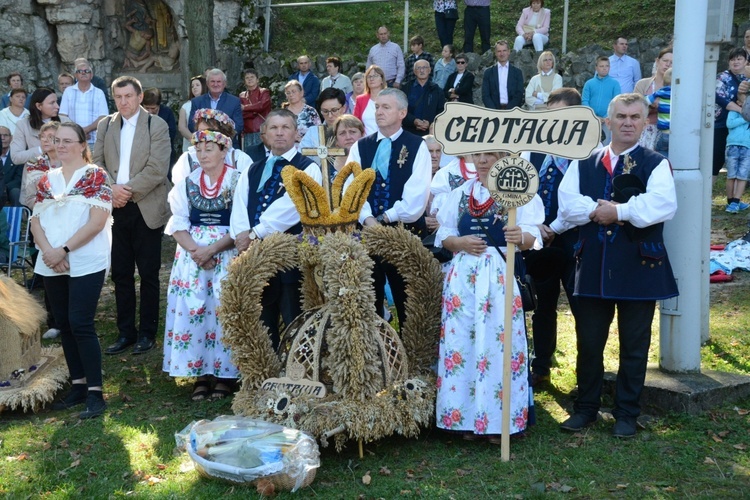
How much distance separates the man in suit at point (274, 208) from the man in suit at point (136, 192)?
5.12 feet

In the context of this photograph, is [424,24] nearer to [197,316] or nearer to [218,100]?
[218,100]

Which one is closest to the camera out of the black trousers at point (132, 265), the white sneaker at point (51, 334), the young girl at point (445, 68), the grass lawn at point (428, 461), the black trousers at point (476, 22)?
the grass lawn at point (428, 461)

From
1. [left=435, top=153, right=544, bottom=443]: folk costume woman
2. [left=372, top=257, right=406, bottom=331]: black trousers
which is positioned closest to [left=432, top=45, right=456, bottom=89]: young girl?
[left=372, top=257, right=406, bottom=331]: black trousers

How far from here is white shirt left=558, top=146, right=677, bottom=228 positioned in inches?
204

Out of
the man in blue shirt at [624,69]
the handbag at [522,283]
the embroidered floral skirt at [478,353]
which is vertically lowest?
the embroidered floral skirt at [478,353]

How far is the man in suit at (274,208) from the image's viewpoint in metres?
6.32

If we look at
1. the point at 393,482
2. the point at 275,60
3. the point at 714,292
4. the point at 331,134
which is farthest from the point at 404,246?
the point at 275,60

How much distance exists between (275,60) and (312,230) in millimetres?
12529

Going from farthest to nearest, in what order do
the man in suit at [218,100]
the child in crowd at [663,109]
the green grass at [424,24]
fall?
the green grass at [424,24], the man in suit at [218,100], the child in crowd at [663,109]

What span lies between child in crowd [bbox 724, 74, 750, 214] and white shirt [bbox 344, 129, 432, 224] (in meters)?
6.47

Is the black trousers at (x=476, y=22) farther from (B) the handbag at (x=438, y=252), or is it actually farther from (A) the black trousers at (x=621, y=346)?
(A) the black trousers at (x=621, y=346)

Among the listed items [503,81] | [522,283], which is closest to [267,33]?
[503,81]

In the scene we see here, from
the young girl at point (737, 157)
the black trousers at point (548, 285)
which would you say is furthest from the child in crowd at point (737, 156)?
the black trousers at point (548, 285)

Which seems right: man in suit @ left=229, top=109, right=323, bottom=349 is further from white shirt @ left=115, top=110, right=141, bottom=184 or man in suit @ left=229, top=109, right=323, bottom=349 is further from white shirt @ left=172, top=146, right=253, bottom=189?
white shirt @ left=115, top=110, right=141, bottom=184
